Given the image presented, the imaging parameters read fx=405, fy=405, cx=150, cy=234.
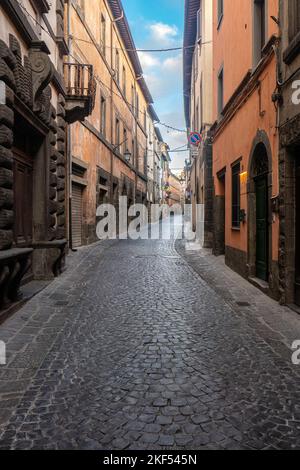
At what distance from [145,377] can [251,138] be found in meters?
6.04

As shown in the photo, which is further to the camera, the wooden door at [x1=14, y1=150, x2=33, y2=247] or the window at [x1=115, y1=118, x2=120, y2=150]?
the window at [x1=115, y1=118, x2=120, y2=150]

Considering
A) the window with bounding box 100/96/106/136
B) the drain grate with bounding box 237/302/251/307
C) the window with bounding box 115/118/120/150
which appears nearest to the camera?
the drain grate with bounding box 237/302/251/307

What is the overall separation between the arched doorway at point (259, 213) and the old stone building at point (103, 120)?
6.90 m

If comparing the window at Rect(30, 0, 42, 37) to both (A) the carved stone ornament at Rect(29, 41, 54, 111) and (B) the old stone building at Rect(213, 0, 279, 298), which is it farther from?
(B) the old stone building at Rect(213, 0, 279, 298)

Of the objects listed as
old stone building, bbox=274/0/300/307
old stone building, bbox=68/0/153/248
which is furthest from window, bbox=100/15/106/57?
old stone building, bbox=274/0/300/307

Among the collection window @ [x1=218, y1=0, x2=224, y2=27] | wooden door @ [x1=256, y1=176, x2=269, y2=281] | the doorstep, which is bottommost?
the doorstep

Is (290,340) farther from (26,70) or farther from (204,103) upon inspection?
(204,103)

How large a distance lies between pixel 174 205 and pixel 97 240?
73.4 metres

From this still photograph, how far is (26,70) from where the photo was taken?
6.66 m

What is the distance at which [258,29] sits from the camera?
8.16 meters

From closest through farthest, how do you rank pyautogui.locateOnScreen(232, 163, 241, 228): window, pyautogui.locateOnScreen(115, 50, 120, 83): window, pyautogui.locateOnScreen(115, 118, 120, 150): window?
pyautogui.locateOnScreen(232, 163, 241, 228): window → pyautogui.locateOnScreen(115, 50, 120, 83): window → pyautogui.locateOnScreen(115, 118, 120, 150): window

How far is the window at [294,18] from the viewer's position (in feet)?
19.3

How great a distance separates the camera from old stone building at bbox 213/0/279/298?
6.79m

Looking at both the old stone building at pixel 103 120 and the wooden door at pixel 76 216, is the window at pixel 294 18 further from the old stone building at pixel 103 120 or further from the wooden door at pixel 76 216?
the wooden door at pixel 76 216
